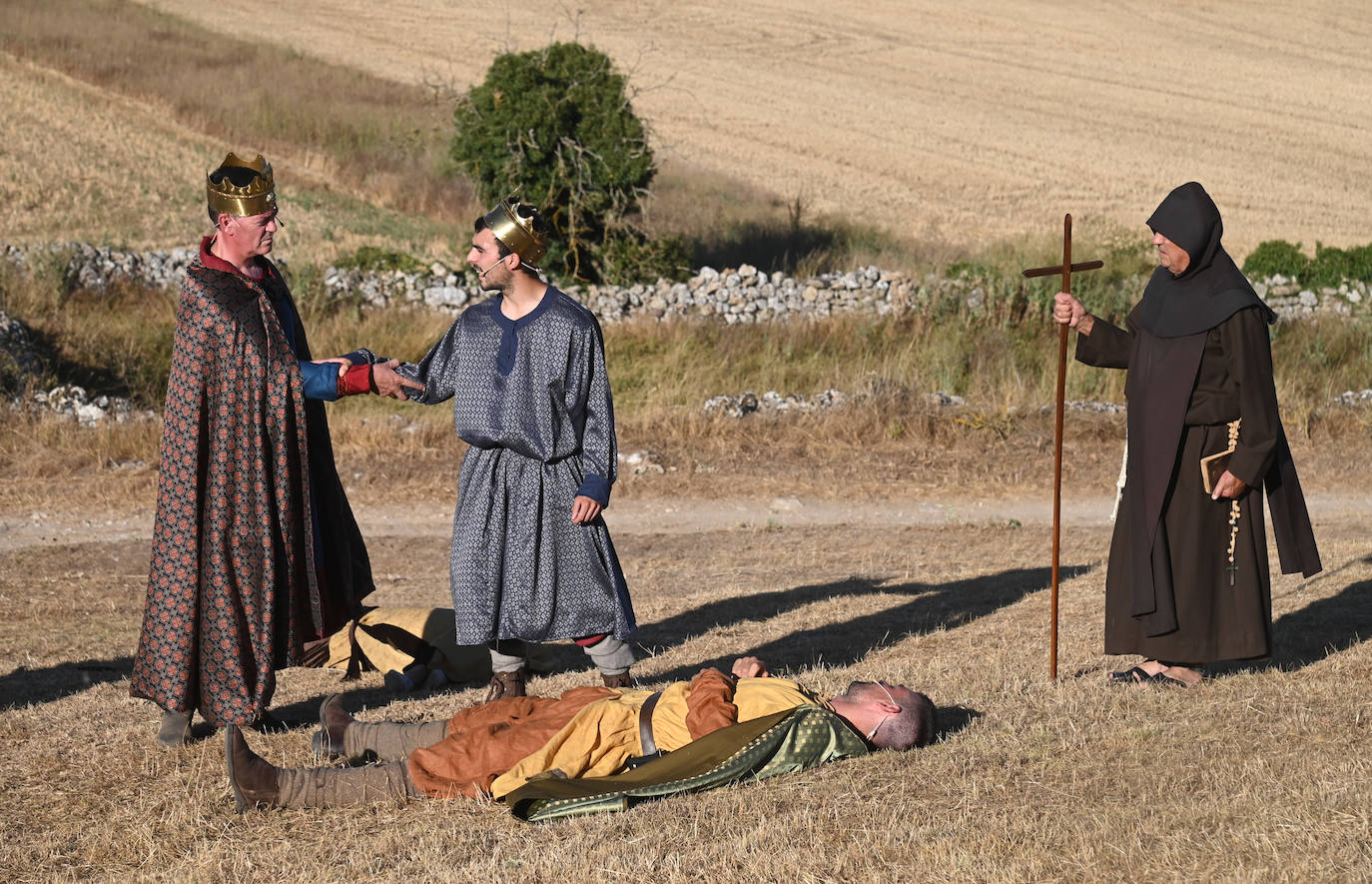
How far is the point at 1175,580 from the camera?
575 centimetres

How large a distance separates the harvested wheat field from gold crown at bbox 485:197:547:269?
66.5ft

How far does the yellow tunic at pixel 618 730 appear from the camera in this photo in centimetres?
471

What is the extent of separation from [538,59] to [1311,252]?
13.0m

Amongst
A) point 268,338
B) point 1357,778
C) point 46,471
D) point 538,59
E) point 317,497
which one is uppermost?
point 538,59

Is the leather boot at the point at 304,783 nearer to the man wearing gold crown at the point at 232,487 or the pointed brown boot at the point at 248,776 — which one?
the pointed brown boot at the point at 248,776

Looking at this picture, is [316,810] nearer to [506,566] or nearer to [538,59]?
[506,566]

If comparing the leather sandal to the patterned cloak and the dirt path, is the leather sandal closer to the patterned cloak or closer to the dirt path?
the patterned cloak

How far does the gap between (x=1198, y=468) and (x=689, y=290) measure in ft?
38.6

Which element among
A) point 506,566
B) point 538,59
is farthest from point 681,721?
point 538,59

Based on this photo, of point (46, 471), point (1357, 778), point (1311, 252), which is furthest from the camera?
point (1311, 252)

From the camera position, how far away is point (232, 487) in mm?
5328

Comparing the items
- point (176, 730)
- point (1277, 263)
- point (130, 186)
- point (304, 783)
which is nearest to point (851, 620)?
point (176, 730)

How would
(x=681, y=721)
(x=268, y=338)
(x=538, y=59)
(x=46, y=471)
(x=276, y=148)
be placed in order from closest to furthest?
(x=681, y=721)
(x=268, y=338)
(x=46, y=471)
(x=538, y=59)
(x=276, y=148)

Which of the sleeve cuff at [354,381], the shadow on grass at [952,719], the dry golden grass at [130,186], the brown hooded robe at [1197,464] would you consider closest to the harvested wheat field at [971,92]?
the dry golden grass at [130,186]
